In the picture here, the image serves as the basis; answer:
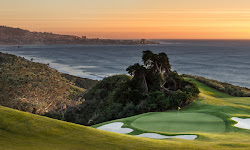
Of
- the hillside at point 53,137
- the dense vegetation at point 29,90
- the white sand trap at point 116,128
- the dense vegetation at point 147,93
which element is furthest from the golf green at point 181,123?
the dense vegetation at point 29,90

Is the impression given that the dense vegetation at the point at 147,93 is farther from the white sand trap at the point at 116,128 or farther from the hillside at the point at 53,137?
the hillside at the point at 53,137

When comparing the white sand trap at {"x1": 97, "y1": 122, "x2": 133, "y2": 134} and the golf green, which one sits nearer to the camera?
the golf green

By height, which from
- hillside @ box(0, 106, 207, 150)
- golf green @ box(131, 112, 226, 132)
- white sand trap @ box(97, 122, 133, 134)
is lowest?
white sand trap @ box(97, 122, 133, 134)

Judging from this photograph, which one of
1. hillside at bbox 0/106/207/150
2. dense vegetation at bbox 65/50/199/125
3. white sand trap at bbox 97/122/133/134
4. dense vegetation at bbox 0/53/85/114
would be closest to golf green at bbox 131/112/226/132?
white sand trap at bbox 97/122/133/134

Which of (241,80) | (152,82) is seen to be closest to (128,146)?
(152,82)

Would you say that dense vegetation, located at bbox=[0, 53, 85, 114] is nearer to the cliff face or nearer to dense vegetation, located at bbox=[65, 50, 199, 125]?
the cliff face

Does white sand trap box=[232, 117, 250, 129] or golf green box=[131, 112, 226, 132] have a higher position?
white sand trap box=[232, 117, 250, 129]
